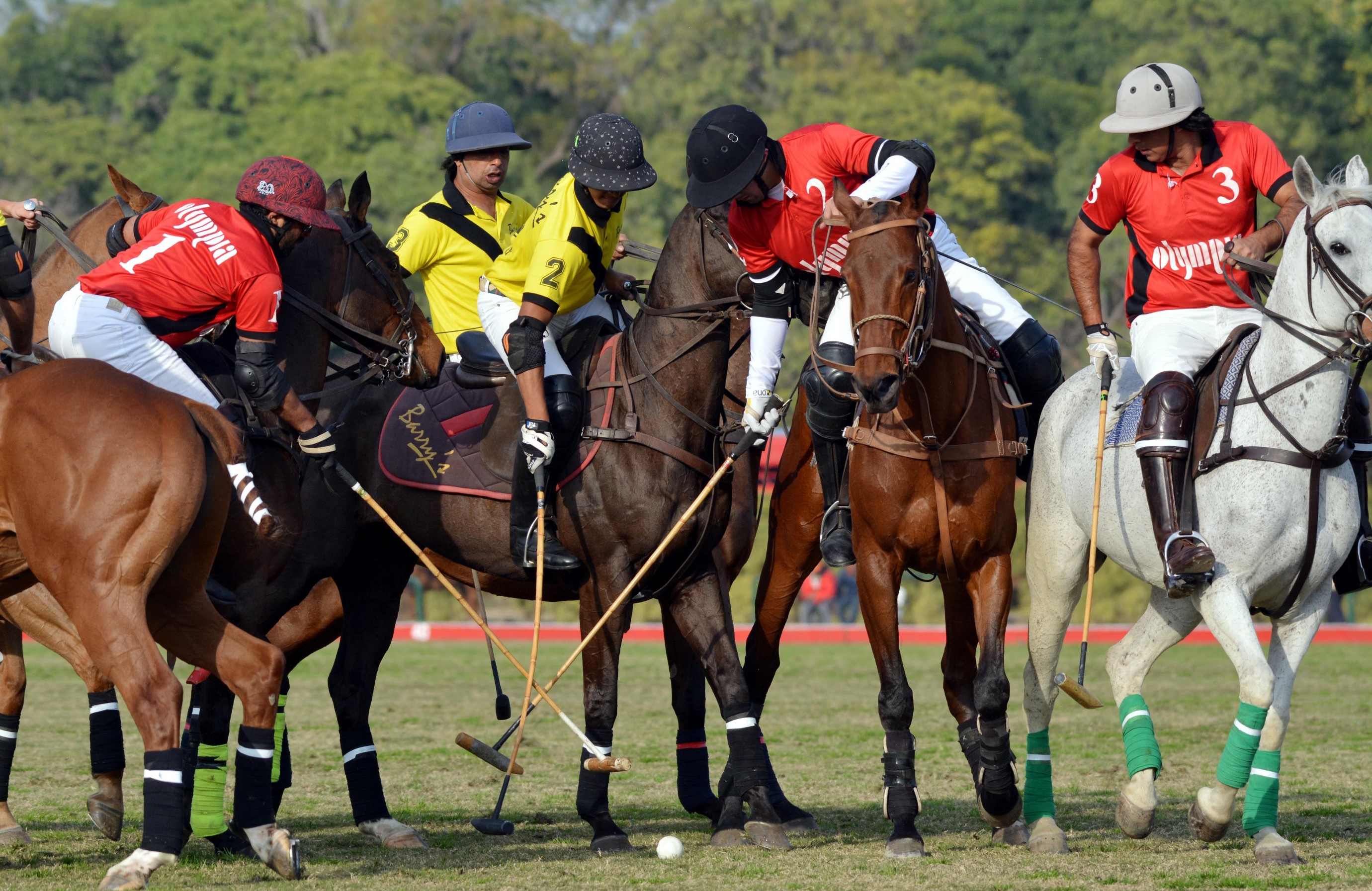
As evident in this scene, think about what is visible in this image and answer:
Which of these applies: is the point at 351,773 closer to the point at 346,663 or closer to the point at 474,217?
the point at 346,663

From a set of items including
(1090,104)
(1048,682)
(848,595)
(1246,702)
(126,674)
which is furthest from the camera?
(1090,104)

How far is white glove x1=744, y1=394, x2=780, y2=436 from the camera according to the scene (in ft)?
23.7

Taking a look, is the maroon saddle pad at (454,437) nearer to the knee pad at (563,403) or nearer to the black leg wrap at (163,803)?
the knee pad at (563,403)

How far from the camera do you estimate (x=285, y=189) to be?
23.1 feet

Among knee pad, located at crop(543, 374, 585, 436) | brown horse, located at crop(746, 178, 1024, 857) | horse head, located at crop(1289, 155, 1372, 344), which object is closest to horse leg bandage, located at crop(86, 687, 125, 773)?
knee pad, located at crop(543, 374, 585, 436)

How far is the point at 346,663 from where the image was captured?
317 inches

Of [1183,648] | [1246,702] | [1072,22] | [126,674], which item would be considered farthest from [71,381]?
[1072,22]

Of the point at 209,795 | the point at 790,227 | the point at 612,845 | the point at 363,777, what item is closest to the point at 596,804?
Answer: the point at 612,845

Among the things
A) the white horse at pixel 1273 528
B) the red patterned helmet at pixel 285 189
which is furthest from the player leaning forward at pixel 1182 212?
the red patterned helmet at pixel 285 189

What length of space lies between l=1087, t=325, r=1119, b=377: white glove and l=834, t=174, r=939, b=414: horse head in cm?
102

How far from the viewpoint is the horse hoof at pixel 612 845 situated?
7.02 m

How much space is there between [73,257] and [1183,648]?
15.1 metres

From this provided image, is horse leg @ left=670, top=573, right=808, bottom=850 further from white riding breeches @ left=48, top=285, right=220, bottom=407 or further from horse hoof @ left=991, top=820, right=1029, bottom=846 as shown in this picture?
white riding breeches @ left=48, top=285, right=220, bottom=407

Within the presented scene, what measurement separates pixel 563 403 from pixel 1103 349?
239cm
